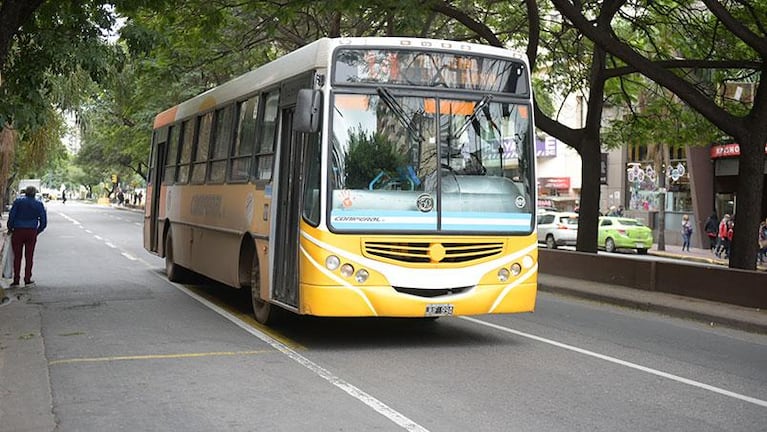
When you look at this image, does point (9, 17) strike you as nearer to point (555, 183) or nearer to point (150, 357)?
point (150, 357)

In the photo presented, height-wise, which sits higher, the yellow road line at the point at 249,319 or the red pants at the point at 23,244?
the red pants at the point at 23,244

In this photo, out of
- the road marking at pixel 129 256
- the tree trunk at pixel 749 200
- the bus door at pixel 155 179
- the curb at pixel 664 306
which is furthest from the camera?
the road marking at pixel 129 256

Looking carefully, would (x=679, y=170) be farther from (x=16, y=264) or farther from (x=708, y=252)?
(x=16, y=264)

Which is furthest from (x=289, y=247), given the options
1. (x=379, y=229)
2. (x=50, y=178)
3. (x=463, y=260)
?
(x=50, y=178)

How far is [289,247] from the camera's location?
413 inches

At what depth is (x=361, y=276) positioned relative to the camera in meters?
9.77

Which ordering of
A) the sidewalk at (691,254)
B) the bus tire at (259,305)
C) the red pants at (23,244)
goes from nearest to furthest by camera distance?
the bus tire at (259,305) < the red pants at (23,244) < the sidewalk at (691,254)

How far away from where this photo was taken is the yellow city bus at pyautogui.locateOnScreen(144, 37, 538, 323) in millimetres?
9789

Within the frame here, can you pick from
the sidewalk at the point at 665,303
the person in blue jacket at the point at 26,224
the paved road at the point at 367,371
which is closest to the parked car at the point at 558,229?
the sidewalk at the point at 665,303

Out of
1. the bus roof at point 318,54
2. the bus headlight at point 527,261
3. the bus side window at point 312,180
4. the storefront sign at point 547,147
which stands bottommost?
the bus headlight at point 527,261

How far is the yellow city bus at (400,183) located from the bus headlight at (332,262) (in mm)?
10

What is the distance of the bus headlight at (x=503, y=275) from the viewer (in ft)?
33.8

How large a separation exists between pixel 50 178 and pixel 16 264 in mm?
177685

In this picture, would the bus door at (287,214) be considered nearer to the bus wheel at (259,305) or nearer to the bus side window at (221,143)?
the bus wheel at (259,305)
